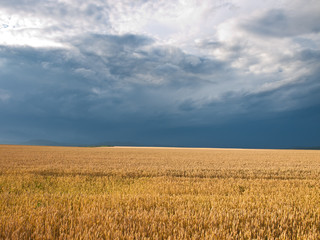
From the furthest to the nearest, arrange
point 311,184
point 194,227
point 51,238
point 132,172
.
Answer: point 132,172 → point 311,184 → point 194,227 → point 51,238

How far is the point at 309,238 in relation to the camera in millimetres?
4020

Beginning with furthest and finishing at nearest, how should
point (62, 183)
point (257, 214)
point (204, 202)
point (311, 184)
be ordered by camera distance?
point (311, 184) < point (62, 183) < point (204, 202) < point (257, 214)

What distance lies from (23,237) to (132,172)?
36.8 ft

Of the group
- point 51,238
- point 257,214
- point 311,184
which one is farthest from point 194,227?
point 311,184

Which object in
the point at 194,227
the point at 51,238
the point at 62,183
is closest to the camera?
the point at 51,238

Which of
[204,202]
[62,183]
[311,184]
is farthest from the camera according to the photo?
[311,184]

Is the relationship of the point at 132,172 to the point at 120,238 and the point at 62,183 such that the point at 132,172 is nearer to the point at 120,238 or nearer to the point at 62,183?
the point at 62,183

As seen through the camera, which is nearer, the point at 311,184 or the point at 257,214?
the point at 257,214

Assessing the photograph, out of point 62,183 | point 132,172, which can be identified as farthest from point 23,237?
point 132,172

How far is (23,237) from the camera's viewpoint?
3.90 m

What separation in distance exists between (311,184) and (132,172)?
10.5 meters

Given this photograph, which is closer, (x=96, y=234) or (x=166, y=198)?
(x=96, y=234)

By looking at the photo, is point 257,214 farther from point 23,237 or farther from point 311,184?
point 311,184

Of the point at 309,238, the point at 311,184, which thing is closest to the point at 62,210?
the point at 309,238
